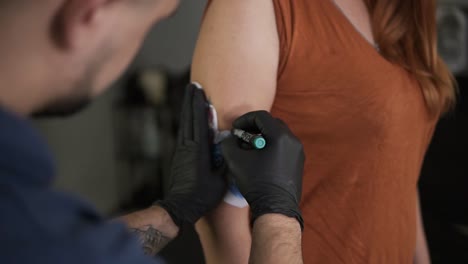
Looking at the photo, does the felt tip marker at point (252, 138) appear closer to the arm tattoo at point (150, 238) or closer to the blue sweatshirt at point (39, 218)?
the arm tattoo at point (150, 238)

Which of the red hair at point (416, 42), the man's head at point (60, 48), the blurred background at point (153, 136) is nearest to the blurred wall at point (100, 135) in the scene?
the blurred background at point (153, 136)

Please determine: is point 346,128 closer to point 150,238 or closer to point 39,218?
point 150,238

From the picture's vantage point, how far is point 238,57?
805 mm

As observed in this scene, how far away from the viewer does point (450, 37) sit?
2.63 meters

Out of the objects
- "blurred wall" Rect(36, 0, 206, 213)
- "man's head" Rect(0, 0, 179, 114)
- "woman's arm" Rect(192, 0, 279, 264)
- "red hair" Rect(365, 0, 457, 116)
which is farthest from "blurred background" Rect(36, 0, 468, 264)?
"man's head" Rect(0, 0, 179, 114)

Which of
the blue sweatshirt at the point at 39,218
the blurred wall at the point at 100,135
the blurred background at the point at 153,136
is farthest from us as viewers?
the blurred wall at the point at 100,135

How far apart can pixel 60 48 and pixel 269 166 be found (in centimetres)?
43

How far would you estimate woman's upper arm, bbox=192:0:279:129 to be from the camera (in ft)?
2.64

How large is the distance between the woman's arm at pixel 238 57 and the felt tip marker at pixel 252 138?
29mm

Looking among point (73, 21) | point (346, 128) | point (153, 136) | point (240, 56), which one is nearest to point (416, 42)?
point (346, 128)

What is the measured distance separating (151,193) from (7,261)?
3.15 m

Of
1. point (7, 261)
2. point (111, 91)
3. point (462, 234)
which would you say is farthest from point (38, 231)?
point (111, 91)

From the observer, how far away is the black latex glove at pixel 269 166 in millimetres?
799

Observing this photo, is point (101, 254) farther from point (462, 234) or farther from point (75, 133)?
point (75, 133)
